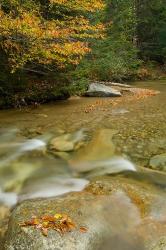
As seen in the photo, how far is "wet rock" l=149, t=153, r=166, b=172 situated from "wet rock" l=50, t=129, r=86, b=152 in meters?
1.60

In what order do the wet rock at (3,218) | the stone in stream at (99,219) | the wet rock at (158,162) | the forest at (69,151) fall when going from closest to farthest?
1. the stone in stream at (99,219)
2. the forest at (69,151)
3. the wet rock at (3,218)
4. the wet rock at (158,162)

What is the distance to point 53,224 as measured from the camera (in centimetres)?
437

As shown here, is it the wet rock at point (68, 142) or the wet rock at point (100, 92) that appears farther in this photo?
the wet rock at point (100, 92)

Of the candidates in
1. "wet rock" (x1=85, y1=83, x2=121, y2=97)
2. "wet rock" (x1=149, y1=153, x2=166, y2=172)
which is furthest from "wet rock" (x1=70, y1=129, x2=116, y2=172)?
"wet rock" (x1=85, y1=83, x2=121, y2=97)

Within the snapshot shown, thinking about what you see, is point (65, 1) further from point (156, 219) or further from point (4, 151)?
point (156, 219)

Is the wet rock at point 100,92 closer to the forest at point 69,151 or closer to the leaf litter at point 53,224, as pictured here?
the forest at point 69,151

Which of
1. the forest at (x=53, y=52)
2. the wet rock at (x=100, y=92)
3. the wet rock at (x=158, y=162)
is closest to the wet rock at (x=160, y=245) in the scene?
the wet rock at (x=158, y=162)

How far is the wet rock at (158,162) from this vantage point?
6.51m

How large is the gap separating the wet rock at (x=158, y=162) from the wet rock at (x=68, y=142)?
5.26 feet

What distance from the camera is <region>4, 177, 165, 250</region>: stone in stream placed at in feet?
13.6

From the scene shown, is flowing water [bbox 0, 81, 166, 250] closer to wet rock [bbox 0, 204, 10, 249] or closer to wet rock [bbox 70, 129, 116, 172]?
wet rock [bbox 70, 129, 116, 172]

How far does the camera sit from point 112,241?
4.30 m

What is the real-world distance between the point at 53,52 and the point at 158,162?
4.84 meters

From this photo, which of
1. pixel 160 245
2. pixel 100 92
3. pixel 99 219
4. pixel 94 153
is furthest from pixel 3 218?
pixel 100 92
